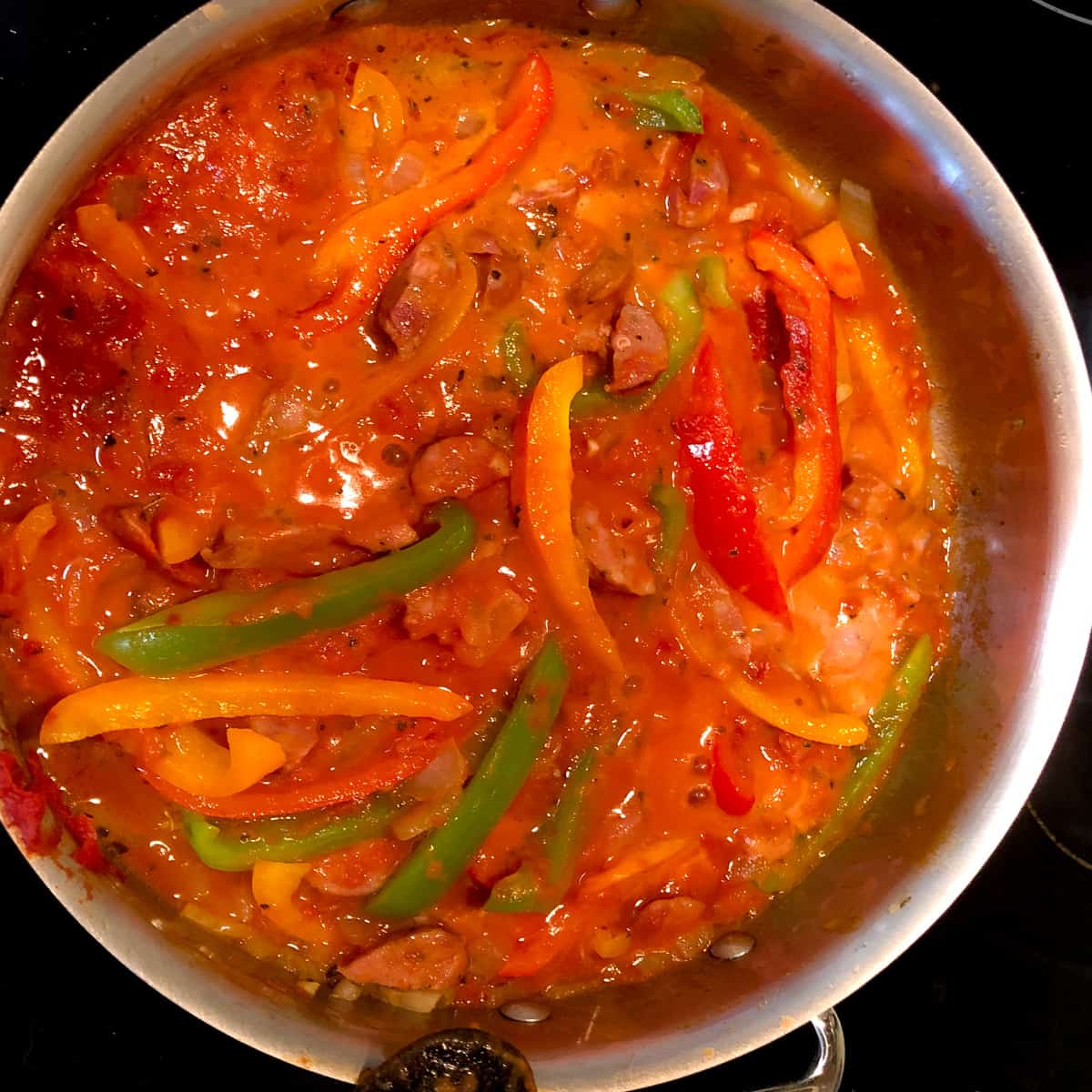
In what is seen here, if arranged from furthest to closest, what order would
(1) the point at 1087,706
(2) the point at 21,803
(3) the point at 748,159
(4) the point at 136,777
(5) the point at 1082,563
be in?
(1) the point at 1087,706, (3) the point at 748,159, (5) the point at 1082,563, (4) the point at 136,777, (2) the point at 21,803

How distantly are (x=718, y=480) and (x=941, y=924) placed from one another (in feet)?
3.94

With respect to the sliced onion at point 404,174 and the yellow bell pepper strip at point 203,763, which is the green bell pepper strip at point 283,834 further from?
the sliced onion at point 404,174

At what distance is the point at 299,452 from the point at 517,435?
38 cm

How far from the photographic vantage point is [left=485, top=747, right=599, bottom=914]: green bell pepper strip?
5.96ft

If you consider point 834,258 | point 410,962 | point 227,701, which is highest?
point 834,258

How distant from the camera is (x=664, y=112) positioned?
6.18ft

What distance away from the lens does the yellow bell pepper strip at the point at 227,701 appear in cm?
162

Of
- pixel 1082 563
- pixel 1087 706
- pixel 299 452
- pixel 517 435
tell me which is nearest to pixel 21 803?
Answer: pixel 299 452

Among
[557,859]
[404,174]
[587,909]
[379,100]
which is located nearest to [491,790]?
[557,859]

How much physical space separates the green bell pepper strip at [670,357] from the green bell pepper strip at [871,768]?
0.81m

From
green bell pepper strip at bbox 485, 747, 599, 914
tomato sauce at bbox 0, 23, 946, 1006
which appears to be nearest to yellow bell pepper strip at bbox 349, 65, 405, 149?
tomato sauce at bbox 0, 23, 946, 1006

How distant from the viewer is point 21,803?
1616 mm

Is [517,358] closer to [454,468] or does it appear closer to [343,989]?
[454,468]

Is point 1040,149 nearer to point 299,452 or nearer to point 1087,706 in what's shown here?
point 1087,706
